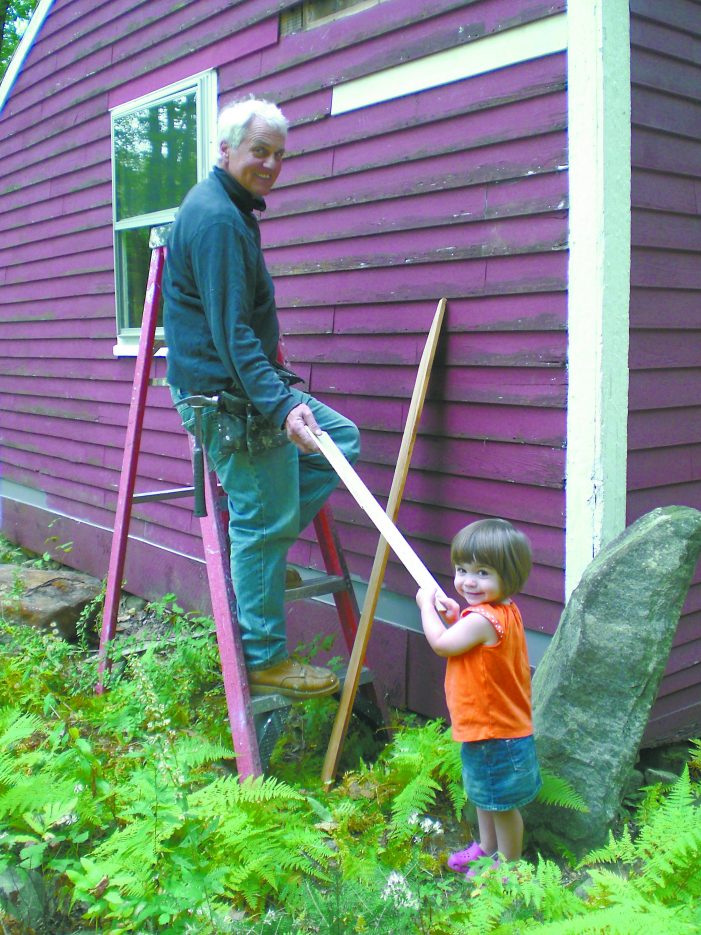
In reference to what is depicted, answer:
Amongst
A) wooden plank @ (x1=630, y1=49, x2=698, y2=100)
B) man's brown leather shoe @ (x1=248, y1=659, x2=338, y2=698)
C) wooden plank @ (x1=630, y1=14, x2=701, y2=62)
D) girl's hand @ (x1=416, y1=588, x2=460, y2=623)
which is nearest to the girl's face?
girl's hand @ (x1=416, y1=588, x2=460, y2=623)

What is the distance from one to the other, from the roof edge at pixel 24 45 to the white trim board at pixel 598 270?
18.4ft

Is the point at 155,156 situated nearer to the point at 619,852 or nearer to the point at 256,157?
the point at 256,157

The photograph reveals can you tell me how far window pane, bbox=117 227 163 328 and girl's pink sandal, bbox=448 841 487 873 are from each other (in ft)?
14.3

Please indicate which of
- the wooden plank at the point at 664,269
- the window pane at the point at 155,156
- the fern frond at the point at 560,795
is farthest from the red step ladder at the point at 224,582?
the window pane at the point at 155,156

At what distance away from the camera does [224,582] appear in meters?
3.45

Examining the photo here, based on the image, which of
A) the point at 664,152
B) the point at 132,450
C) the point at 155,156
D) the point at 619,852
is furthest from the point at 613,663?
the point at 155,156

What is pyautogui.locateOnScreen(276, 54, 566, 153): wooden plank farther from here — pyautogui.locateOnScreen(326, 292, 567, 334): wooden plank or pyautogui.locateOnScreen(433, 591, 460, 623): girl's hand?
pyautogui.locateOnScreen(433, 591, 460, 623): girl's hand

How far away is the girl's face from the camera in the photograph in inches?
105

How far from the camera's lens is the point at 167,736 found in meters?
3.55

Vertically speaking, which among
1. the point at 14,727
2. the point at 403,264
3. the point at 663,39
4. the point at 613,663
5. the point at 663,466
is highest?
the point at 663,39

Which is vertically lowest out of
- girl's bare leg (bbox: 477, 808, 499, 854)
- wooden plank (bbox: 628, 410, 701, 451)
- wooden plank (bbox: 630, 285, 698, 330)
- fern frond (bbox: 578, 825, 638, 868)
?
girl's bare leg (bbox: 477, 808, 499, 854)

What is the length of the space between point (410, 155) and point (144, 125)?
2871 millimetres

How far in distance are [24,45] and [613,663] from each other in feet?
23.7

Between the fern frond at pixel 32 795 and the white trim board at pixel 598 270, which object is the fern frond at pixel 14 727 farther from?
the white trim board at pixel 598 270
